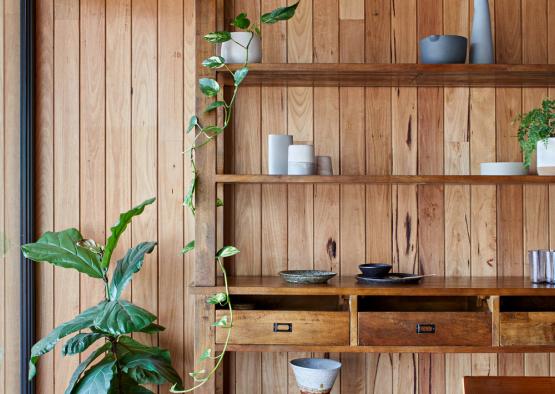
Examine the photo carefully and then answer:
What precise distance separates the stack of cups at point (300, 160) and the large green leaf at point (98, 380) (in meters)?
1.01

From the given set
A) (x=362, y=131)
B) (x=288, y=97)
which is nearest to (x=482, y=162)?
(x=362, y=131)

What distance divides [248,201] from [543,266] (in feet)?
4.11

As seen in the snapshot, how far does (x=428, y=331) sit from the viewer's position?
2.22 metres

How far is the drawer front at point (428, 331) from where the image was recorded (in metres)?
2.22

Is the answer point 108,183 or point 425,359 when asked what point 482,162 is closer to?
point 425,359

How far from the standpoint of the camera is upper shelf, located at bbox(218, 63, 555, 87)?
90.0 inches

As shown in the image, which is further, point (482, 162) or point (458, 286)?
point (482, 162)

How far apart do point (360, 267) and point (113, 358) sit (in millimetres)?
1056

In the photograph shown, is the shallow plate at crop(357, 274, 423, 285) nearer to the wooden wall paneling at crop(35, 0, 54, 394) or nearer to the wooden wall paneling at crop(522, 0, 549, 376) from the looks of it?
the wooden wall paneling at crop(522, 0, 549, 376)

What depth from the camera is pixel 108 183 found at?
2.66 metres

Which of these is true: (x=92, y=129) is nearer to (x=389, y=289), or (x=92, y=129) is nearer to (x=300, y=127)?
(x=300, y=127)

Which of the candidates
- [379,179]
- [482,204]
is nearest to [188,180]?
[379,179]

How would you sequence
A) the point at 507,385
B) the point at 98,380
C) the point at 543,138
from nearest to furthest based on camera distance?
the point at 507,385 → the point at 98,380 → the point at 543,138

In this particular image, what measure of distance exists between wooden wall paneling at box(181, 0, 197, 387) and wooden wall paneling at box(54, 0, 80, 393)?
487 millimetres
